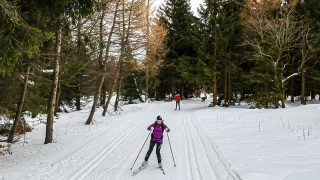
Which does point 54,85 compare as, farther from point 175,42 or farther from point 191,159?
point 175,42

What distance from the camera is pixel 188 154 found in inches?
460

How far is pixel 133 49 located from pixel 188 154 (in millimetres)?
15450

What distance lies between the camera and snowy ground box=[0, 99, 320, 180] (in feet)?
29.9

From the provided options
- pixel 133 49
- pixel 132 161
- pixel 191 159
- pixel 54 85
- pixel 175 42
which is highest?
pixel 175 42

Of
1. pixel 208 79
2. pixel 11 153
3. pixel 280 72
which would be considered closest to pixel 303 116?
pixel 280 72

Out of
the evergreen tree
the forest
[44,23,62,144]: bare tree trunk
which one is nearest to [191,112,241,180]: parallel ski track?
the forest

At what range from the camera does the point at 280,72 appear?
87.0 feet

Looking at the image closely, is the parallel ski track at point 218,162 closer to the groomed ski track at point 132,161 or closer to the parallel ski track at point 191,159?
the groomed ski track at point 132,161

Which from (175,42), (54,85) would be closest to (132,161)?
(54,85)

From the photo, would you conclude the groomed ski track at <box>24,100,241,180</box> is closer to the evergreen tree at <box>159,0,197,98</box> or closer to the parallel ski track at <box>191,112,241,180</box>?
the parallel ski track at <box>191,112,241,180</box>

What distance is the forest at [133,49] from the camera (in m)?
10.4

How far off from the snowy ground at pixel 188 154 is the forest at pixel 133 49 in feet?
7.71

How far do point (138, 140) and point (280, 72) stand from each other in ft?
54.5

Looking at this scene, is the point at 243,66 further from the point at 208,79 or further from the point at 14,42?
the point at 14,42
